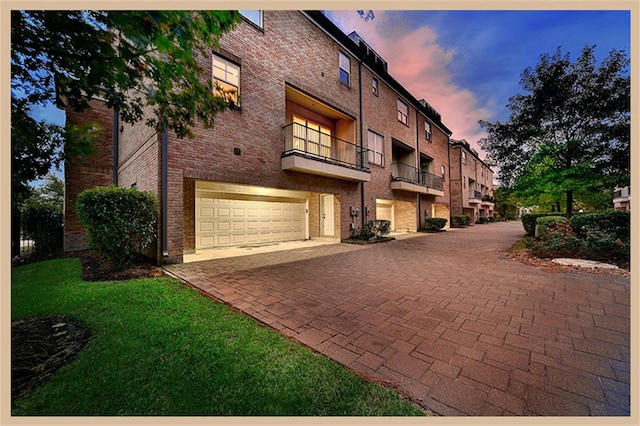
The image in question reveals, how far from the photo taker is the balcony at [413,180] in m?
15.3

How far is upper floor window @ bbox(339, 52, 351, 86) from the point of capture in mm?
12453

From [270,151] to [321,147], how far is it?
3.19m

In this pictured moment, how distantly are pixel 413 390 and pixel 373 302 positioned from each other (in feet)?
6.13

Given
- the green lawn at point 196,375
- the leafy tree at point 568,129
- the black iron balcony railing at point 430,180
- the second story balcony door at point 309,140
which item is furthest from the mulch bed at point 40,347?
the black iron balcony railing at point 430,180

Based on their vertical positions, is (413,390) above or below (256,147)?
below

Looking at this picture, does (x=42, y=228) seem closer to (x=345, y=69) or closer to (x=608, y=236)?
(x=345, y=69)

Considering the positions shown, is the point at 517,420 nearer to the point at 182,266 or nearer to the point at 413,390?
the point at 413,390

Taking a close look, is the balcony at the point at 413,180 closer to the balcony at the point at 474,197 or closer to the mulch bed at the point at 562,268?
the mulch bed at the point at 562,268

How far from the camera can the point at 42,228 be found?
32.2 feet

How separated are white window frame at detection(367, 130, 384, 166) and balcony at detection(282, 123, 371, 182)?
3.45 ft

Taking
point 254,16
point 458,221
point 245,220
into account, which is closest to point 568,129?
point 254,16

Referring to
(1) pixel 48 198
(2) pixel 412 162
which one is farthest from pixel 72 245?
(1) pixel 48 198

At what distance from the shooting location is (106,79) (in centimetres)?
234

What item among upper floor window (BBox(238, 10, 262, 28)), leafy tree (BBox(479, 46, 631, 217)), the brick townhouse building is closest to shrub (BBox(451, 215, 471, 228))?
the brick townhouse building
